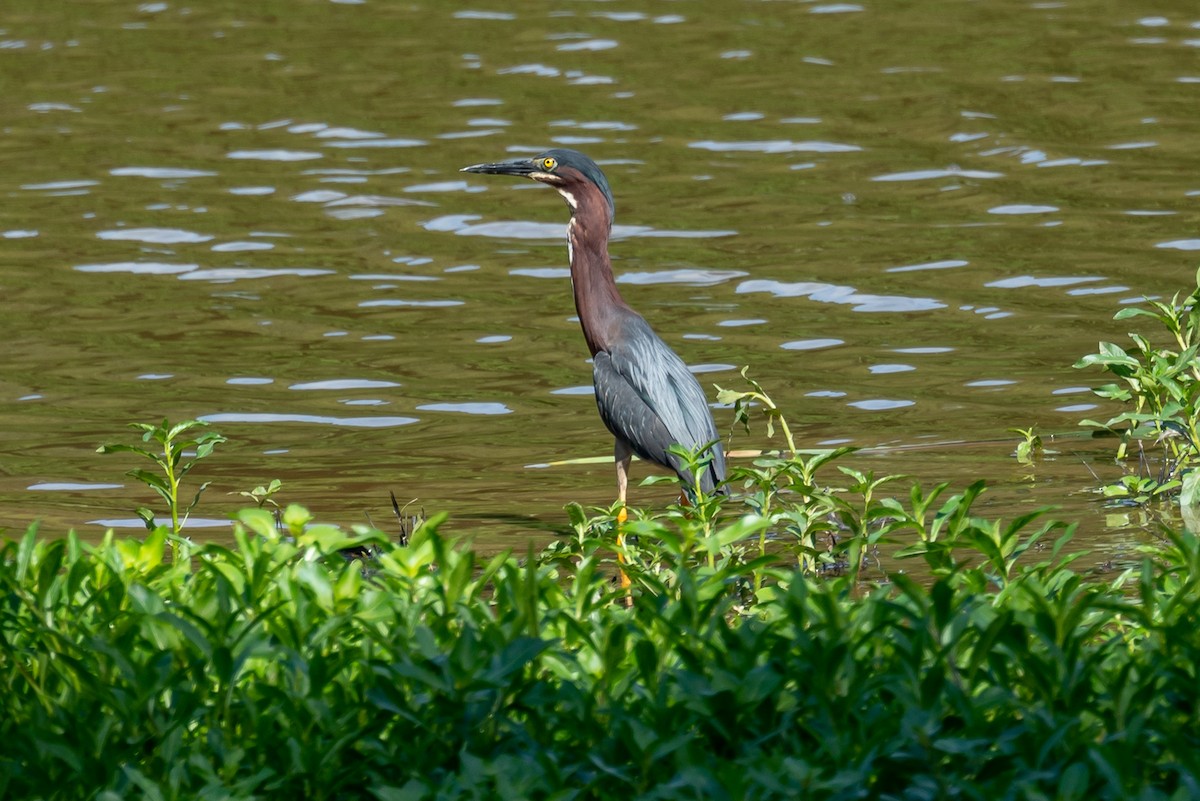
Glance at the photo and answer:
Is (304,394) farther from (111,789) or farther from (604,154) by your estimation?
(111,789)

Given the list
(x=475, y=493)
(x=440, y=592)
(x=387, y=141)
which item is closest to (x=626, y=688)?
(x=440, y=592)

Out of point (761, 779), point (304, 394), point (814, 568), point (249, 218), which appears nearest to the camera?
point (761, 779)

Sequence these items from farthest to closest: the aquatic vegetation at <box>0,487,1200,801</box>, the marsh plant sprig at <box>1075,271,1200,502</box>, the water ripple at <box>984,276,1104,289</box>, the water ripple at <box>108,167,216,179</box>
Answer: the water ripple at <box>108,167,216,179</box>, the water ripple at <box>984,276,1104,289</box>, the marsh plant sprig at <box>1075,271,1200,502</box>, the aquatic vegetation at <box>0,487,1200,801</box>

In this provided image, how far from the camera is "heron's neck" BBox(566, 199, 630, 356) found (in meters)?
8.16

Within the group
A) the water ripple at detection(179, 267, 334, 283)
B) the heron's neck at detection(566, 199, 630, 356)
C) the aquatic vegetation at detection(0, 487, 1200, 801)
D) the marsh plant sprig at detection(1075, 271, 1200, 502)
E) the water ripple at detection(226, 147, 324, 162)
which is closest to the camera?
the aquatic vegetation at detection(0, 487, 1200, 801)

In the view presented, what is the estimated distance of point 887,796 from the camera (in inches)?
134

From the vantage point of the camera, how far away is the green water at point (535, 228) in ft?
30.0

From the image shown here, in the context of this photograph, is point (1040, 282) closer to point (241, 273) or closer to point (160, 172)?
point (241, 273)

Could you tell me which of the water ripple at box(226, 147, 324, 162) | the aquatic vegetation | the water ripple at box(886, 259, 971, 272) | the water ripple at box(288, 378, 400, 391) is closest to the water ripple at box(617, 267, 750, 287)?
the water ripple at box(886, 259, 971, 272)

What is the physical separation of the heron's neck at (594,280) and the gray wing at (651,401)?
92 millimetres

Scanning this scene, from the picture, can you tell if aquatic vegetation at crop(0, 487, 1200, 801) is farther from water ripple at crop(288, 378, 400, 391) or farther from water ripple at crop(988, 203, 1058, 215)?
water ripple at crop(988, 203, 1058, 215)

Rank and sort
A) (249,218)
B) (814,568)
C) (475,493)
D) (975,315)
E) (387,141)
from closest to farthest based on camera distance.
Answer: (814,568) < (475,493) < (975,315) < (249,218) < (387,141)

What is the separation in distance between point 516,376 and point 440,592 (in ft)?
21.1

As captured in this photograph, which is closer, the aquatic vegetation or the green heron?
the aquatic vegetation
